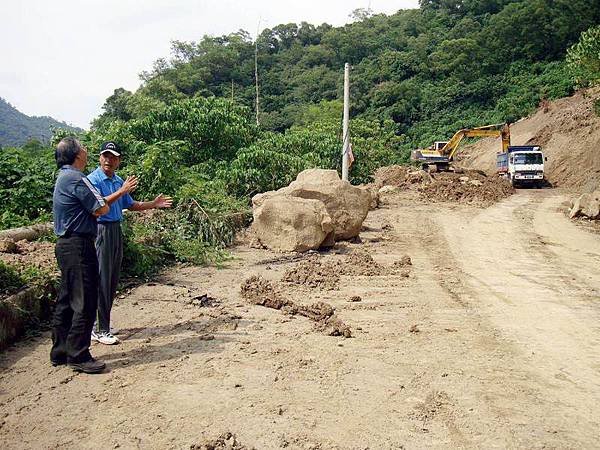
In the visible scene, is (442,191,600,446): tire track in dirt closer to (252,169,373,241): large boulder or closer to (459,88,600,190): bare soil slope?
(252,169,373,241): large boulder

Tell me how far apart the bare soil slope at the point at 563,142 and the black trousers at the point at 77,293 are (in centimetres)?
2172

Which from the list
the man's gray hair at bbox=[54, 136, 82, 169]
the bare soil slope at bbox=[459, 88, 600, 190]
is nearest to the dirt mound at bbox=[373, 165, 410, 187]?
the bare soil slope at bbox=[459, 88, 600, 190]

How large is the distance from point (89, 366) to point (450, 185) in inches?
846

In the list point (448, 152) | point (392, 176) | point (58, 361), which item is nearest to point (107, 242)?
point (58, 361)

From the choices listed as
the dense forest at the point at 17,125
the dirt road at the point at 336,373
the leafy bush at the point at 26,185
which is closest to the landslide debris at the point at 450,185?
the dirt road at the point at 336,373

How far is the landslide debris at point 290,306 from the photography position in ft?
20.1

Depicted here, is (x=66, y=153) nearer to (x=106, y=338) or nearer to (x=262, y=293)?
(x=106, y=338)

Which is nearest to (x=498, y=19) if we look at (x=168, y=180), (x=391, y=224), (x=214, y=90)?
(x=214, y=90)

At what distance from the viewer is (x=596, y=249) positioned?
12039 millimetres

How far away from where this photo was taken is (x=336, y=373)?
4824mm

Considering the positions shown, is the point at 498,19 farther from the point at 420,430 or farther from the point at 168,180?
the point at 420,430

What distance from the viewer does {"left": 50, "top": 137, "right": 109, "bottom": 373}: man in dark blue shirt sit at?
4.62 meters

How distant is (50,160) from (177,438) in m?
7.69

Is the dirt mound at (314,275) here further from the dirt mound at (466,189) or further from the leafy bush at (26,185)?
the dirt mound at (466,189)
